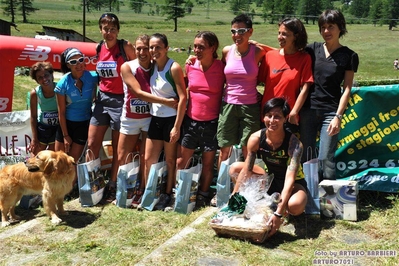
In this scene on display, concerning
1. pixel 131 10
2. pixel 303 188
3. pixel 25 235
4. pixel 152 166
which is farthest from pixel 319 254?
pixel 131 10

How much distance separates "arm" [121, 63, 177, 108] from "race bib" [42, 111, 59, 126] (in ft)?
4.11

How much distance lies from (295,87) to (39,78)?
3.14 meters

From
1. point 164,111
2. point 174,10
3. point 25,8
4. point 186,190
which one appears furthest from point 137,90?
point 25,8

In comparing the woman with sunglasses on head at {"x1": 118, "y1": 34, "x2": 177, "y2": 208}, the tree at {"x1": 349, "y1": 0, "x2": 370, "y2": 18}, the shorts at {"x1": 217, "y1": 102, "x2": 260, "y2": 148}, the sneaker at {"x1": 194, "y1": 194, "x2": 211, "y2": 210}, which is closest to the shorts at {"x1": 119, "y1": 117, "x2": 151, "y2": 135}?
the woman with sunglasses on head at {"x1": 118, "y1": 34, "x2": 177, "y2": 208}

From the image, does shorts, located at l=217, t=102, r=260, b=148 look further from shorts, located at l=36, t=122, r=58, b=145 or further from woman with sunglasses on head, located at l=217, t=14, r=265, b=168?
shorts, located at l=36, t=122, r=58, b=145

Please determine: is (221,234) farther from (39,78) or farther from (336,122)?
(39,78)

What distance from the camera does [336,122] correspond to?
440 cm

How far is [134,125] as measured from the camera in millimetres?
5195

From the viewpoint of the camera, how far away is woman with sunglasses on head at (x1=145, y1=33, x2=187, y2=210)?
4844mm

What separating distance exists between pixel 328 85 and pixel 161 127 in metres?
1.86

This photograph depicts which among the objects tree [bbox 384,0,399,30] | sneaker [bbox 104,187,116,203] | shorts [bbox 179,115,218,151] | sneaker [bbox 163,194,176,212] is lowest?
sneaker [bbox 104,187,116,203]

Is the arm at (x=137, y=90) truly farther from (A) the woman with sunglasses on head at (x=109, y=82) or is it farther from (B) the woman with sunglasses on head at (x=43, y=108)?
(B) the woman with sunglasses on head at (x=43, y=108)

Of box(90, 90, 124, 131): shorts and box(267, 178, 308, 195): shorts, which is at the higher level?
box(90, 90, 124, 131): shorts

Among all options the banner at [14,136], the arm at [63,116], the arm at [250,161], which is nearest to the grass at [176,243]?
the arm at [250,161]
